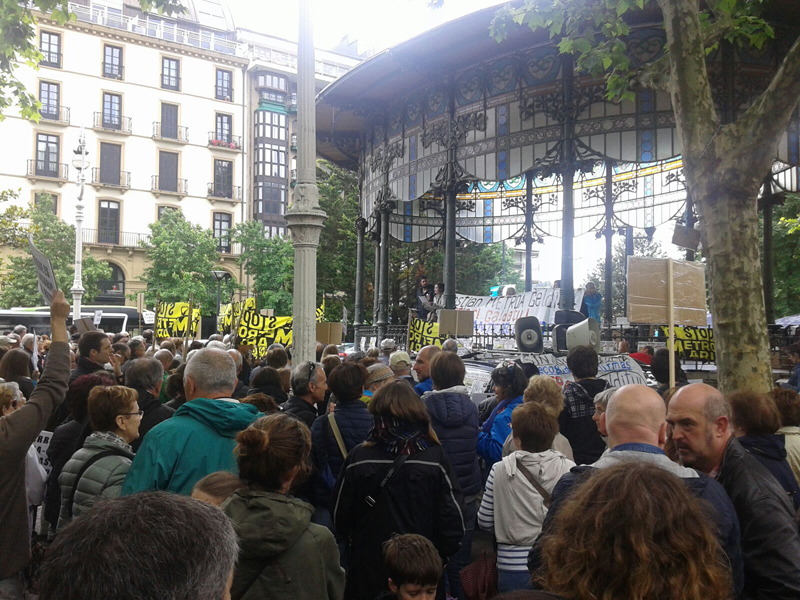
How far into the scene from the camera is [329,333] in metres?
11.6

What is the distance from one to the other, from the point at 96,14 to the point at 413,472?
6167cm

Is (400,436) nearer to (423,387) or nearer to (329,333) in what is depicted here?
(423,387)

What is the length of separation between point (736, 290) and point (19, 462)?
6.29 m

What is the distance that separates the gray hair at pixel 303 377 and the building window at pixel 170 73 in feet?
187

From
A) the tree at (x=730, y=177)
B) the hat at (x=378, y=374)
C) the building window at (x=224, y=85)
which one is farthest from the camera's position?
the building window at (x=224, y=85)

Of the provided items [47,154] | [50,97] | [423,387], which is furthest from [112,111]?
[423,387]

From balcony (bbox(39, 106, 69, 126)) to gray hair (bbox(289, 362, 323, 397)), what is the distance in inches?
2111

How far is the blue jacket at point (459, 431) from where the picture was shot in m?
5.00

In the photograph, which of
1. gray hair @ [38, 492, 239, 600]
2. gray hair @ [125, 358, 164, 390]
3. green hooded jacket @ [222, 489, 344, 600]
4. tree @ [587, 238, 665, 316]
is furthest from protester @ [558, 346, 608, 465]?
tree @ [587, 238, 665, 316]

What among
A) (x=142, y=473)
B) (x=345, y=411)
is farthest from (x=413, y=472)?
(x=142, y=473)

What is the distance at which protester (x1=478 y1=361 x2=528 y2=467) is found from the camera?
Result: 524 centimetres

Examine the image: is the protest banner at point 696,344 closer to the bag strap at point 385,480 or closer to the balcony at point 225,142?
the bag strap at point 385,480

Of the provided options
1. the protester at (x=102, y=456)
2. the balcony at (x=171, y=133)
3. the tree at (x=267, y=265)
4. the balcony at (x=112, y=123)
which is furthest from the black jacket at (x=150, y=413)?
the balcony at (x=171, y=133)

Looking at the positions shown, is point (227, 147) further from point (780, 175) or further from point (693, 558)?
point (693, 558)
